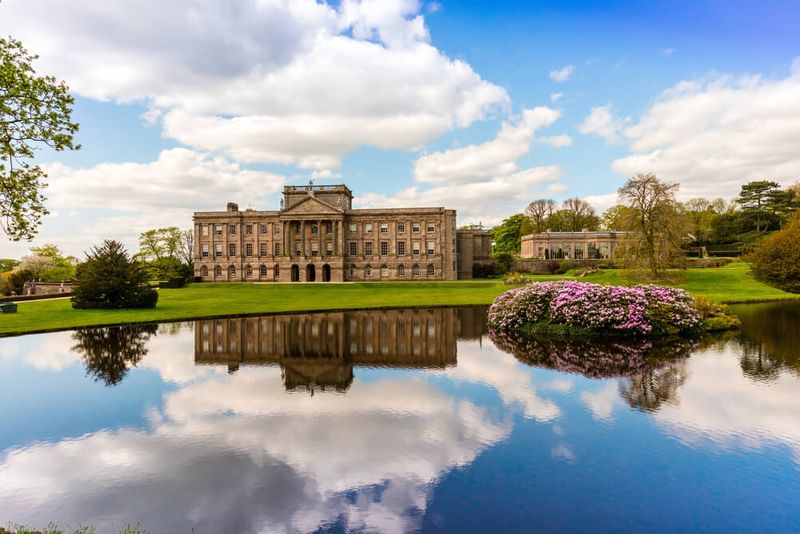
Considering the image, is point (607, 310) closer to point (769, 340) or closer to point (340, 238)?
point (769, 340)

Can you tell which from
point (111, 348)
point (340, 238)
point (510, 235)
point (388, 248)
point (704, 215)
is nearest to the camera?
point (111, 348)

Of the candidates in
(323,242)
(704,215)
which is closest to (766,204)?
(704,215)

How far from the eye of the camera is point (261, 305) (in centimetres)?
3481

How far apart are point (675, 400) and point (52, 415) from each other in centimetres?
1506

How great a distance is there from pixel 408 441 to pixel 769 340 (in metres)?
18.1

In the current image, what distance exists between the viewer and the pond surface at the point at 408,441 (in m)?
6.70

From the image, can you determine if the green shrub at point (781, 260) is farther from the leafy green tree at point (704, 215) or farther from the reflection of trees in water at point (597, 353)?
the reflection of trees in water at point (597, 353)

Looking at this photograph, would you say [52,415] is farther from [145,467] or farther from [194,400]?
[145,467]

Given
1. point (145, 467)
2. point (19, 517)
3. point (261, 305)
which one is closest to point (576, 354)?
point (145, 467)

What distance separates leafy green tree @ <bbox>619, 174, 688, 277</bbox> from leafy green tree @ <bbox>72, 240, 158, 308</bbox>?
144 ft

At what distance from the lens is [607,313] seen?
2028 centimetres

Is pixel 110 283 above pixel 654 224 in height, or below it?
below

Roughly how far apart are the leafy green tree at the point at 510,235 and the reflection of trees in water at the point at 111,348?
91.3 metres

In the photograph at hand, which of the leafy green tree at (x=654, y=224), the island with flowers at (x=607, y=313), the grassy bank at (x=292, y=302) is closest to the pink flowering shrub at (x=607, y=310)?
the island with flowers at (x=607, y=313)
